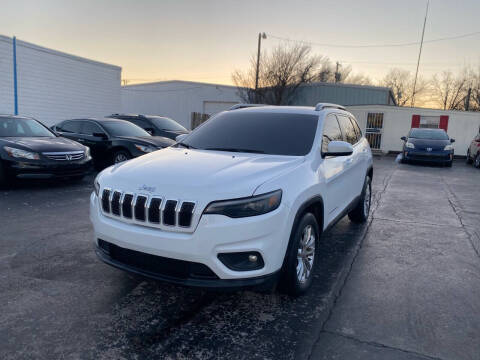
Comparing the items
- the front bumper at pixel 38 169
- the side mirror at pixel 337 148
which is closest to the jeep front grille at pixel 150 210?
the side mirror at pixel 337 148

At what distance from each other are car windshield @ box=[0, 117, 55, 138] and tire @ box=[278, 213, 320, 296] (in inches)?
290

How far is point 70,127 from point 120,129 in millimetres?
1663

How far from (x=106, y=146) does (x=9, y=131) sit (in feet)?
7.75

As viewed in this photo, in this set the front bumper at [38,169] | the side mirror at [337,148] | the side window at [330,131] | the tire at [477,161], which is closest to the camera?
the side mirror at [337,148]

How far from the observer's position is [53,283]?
135 inches

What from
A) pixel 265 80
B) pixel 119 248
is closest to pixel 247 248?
pixel 119 248

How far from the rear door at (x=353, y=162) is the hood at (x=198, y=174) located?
4.81 feet

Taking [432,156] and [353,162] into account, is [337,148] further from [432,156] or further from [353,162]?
[432,156]

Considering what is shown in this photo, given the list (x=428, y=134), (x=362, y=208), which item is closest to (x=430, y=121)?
(x=428, y=134)

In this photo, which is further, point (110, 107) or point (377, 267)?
point (110, 107)

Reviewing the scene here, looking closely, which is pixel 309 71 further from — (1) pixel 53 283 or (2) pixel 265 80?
(1) pixel 53 283

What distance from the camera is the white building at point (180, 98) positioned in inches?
1220

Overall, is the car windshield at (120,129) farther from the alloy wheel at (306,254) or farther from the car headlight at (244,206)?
the car headlight at (244,206)

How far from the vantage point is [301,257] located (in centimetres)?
322
